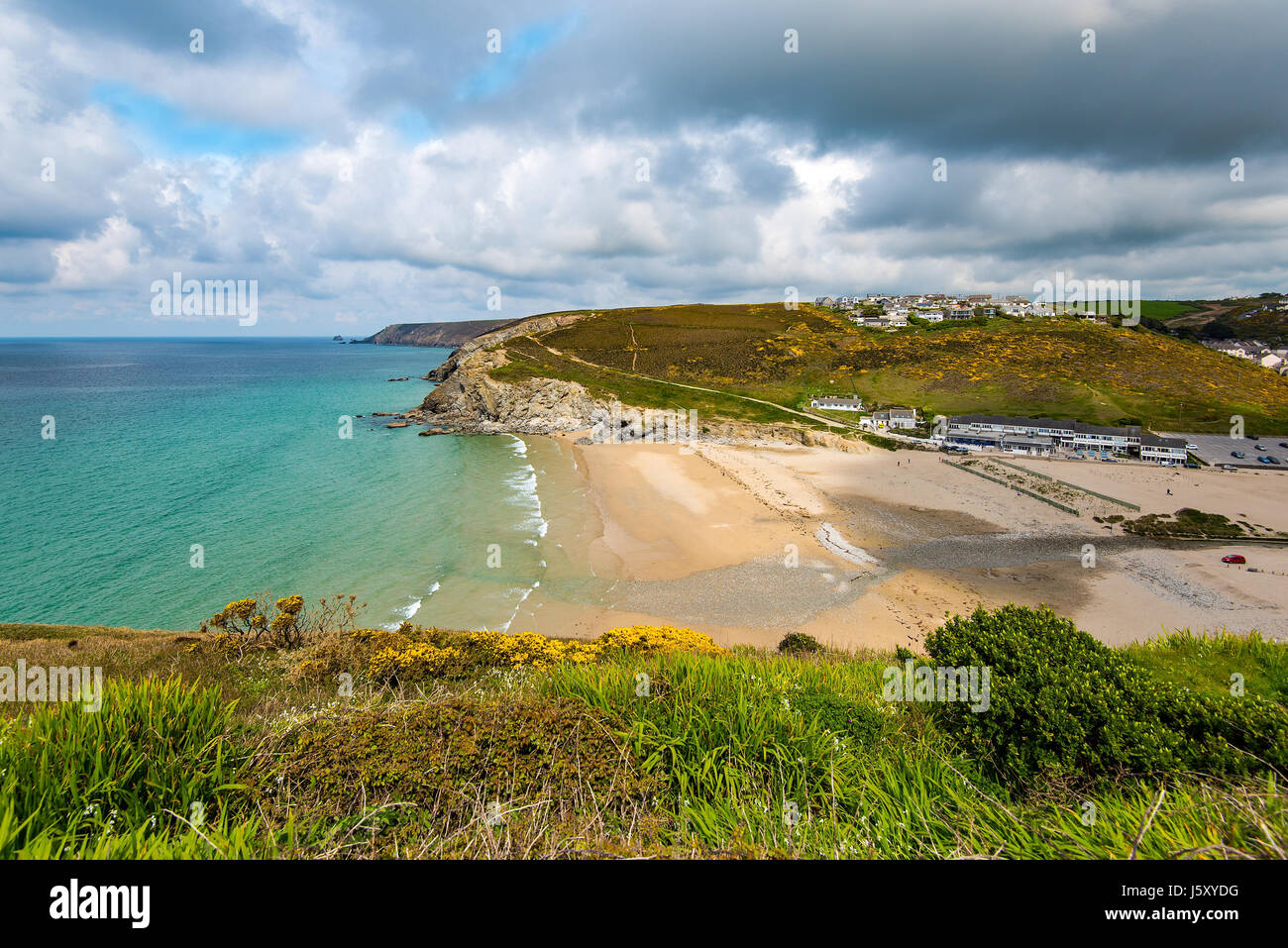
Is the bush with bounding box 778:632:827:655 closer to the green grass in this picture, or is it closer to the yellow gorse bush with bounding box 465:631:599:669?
the yellow gorse bush with bounding box 465:631:599:669

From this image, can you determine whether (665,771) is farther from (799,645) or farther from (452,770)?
(799,645)

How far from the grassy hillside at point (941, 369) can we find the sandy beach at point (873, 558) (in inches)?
1157

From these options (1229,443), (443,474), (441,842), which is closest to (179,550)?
(443,474)

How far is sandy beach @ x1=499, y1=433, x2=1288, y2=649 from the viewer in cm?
2444

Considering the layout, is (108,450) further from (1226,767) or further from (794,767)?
(1226,767)

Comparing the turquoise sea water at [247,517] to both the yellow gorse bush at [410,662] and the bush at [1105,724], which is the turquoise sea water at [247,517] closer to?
the yellow gorse bush at [410,662]

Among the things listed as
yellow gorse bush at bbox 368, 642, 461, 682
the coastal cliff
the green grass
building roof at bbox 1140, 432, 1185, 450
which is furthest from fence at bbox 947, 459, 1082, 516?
yellow gorse bush at bbox 368, 642, 461, 682

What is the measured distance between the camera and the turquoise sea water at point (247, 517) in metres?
25.2


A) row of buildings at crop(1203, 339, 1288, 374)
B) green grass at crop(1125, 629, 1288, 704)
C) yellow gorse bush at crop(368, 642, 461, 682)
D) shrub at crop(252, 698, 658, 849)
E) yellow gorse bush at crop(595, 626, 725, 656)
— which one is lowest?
yellow gorse bush at crop(595, 626, 725, 656)

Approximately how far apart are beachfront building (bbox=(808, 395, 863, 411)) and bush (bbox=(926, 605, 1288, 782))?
246 ft

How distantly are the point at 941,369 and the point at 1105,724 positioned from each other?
334ft

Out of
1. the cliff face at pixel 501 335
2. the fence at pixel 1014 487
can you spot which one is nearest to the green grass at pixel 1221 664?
the fence at pixel 1014 487

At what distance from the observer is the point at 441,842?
3.68m
